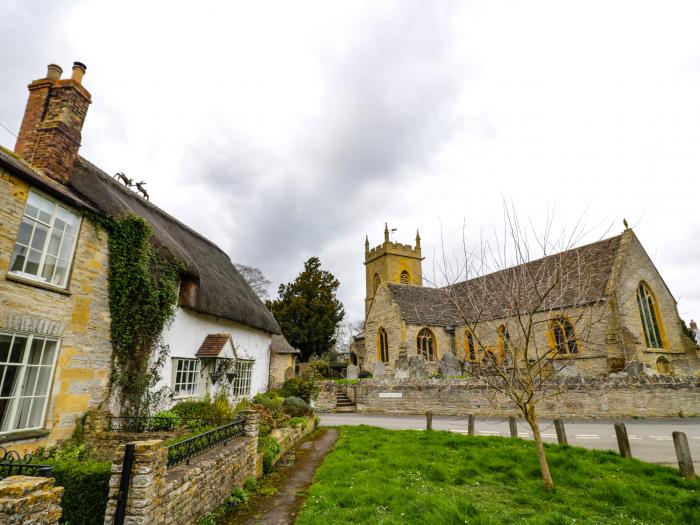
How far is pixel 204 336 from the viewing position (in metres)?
12.1

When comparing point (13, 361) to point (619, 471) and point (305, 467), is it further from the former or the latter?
point (619, 471)

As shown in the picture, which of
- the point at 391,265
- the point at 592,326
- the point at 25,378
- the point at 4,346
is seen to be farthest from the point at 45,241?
the point at 391,265

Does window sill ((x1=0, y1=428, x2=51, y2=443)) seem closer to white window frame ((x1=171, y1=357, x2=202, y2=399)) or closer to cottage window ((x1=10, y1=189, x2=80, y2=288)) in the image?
cottage window ((x1=10, y1=189, x2=80, y2=288))

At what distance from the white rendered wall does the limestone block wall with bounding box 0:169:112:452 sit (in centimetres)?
209

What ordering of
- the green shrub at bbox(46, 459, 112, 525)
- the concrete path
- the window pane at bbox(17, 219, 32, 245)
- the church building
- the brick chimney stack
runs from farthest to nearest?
the church building → the brick chimney stack → the window pane at bbox(17, 219, 32, 245) → the concrete path → the green shrub at bbox(46, 459, 112, 525)

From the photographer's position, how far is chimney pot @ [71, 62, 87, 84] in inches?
351

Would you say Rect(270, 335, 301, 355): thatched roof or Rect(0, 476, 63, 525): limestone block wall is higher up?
Rect(270, 335, 301, 355): thatched roof

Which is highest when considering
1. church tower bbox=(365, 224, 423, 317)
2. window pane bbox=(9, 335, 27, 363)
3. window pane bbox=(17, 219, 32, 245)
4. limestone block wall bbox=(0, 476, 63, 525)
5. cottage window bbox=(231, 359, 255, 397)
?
church tower bbox=(365, 224, 423, 317)

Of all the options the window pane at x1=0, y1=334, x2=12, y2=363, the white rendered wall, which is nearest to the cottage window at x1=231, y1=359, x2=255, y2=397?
the white rendered wall

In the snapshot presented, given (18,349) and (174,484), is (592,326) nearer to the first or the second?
(174,484)

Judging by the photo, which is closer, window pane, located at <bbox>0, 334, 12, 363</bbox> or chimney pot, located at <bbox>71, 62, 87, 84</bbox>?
window pane, located at <bbox>0, 334, 12, 363</bbox>

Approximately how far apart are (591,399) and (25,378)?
58.5ft

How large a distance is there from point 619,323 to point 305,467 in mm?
18450

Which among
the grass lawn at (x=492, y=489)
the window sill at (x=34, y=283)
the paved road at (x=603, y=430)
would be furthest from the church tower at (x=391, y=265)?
the window sill at (x=34, y=283)
